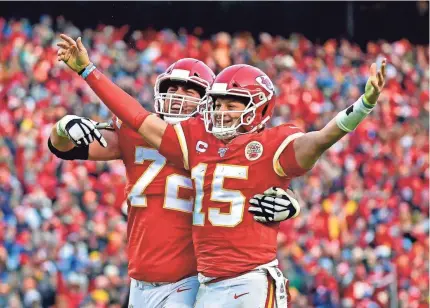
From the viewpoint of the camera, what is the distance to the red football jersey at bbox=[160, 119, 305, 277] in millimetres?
4668

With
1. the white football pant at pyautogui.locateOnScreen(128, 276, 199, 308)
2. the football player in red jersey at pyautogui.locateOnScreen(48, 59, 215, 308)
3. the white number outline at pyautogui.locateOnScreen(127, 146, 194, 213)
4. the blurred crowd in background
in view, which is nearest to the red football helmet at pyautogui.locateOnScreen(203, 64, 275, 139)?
the football player in red jersey at pyautogui.locateOnScreen(48, 59, 215, 308)

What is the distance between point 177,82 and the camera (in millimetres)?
5133

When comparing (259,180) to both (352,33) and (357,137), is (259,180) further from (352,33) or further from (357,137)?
(352,33)

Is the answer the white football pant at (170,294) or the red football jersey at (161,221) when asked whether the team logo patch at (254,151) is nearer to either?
the red football jersey at (161,221)

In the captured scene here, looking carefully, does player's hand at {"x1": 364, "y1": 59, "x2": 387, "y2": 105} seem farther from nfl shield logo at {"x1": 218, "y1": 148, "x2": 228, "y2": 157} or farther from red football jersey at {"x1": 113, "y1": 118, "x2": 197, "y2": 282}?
red football jersey at {"x1": 113, "y1": 118, "x2": 197, "y2": 282}

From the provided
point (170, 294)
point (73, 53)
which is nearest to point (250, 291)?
point (170, 294)

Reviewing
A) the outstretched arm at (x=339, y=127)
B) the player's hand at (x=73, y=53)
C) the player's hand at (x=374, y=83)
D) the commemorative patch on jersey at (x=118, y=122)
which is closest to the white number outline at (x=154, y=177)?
the commemorative patch on jersey at (x=118, y=122)

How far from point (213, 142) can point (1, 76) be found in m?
7.75

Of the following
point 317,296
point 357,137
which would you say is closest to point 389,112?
point 357,137

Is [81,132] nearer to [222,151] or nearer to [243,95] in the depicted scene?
[222,151]

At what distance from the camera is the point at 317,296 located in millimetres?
10344

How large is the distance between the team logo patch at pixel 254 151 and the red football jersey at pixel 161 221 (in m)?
0.43

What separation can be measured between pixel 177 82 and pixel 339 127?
40.2 inches

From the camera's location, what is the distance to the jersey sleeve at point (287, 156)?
4.60 meters
